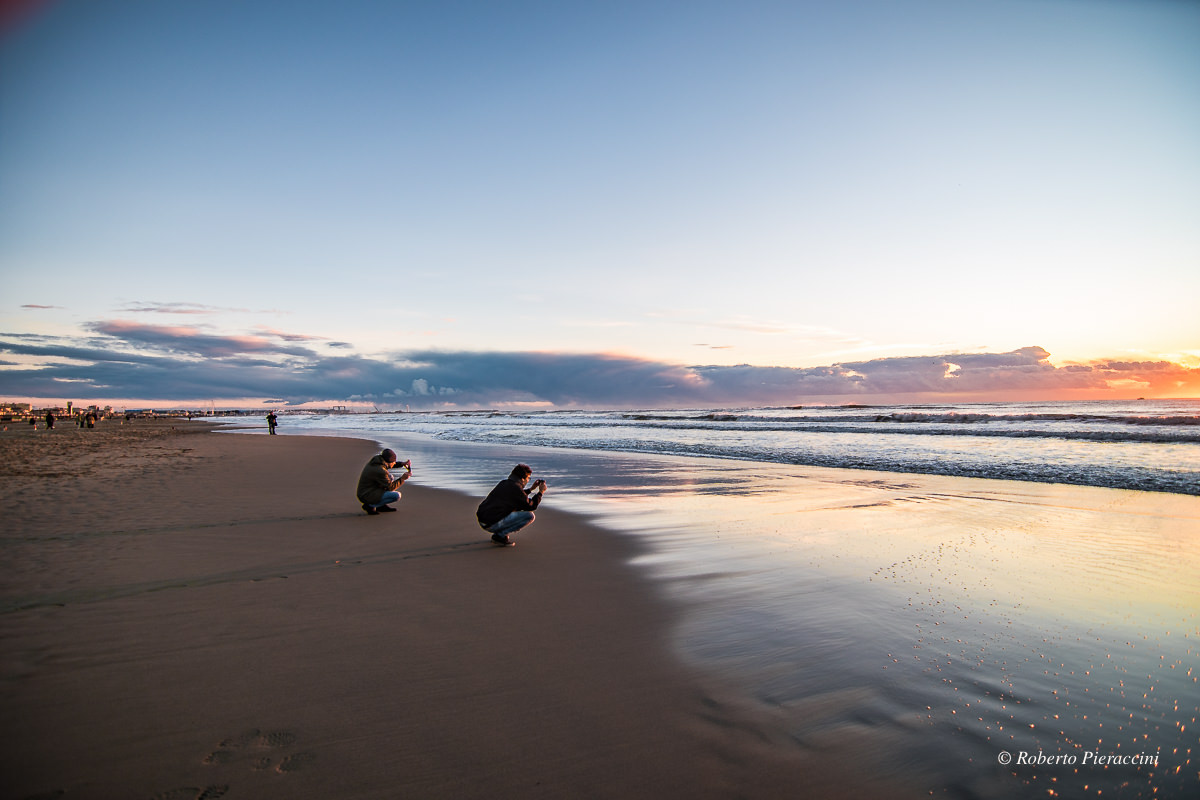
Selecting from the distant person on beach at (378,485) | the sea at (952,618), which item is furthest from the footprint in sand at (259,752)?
the distant person on beach at (378,485)

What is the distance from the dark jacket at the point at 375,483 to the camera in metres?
10.8

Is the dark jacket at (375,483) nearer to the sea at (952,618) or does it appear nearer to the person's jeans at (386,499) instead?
the person's jeans at (386,499)

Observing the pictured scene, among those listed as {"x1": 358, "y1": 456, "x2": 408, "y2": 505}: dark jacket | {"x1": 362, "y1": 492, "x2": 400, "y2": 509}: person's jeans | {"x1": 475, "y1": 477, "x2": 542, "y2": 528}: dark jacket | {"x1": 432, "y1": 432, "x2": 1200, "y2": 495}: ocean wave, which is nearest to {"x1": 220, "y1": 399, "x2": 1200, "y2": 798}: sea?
{"x1": 432, "y1": 432, "x2": 1200, "y2": 495}: ocean wave

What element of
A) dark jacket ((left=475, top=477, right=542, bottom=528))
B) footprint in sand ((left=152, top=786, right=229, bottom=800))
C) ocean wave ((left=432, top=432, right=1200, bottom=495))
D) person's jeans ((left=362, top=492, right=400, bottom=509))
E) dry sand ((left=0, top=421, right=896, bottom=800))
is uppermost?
dark jacket ((left=475, top=477, right=542, bottom=528))

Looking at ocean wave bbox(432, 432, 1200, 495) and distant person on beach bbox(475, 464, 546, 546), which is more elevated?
distant person on beach bbox(475, 464, 546, 546)

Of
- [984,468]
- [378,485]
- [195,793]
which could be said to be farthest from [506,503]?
[984,468]

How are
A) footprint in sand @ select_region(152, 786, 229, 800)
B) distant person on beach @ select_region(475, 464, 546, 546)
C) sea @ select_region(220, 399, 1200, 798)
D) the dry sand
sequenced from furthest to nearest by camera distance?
distant person on beach @ select_region(475, 464, 546, 546), sea @ select_region(220, 399, 1200, 798), the dry sand, footprint in sand @ select_region(152, 786, 229, 800)

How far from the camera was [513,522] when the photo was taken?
Result: 342 inches

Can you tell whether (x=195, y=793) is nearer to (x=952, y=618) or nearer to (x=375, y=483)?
(x=952, y=618)

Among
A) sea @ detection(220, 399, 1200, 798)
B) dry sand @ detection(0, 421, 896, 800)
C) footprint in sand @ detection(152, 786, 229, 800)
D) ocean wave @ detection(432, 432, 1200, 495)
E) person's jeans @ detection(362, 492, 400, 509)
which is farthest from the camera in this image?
ocean wave @ detection(432, 432, 1200, 495)

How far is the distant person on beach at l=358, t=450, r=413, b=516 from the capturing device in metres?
10.8

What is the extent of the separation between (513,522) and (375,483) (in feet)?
12.1

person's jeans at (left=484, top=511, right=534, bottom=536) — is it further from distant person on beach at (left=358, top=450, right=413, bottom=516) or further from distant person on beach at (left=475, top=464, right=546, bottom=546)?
distant person on beach at (left=358, top=450, right=413, bottom=516)

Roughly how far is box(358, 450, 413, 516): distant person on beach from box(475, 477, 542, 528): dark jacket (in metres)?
2.81
